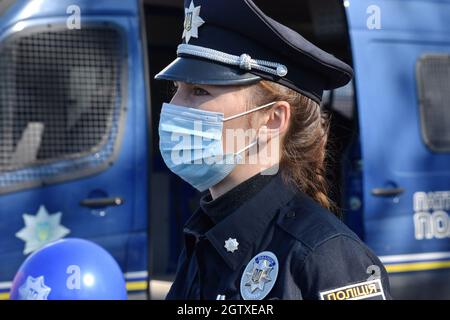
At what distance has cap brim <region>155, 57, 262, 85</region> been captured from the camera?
1799 mm

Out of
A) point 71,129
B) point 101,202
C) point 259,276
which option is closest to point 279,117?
point 259,276

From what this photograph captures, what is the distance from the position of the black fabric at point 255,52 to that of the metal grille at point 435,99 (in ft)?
8.25

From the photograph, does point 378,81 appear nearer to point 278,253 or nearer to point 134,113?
point 134,113

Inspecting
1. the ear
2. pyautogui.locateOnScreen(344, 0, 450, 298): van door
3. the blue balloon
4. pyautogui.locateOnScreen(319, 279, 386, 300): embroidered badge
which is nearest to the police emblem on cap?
pyautogui.locateOnScreen(319, 279, 386, 300): embroidered badge

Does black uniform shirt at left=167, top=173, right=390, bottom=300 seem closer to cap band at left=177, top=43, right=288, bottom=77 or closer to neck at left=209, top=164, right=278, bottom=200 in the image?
neck at left=209, top=164, right=278, bottom=200

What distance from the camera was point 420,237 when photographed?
416cm

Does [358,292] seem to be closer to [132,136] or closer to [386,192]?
[132,136]

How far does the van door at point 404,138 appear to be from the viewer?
405 centimetres

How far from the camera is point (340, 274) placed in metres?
1.50

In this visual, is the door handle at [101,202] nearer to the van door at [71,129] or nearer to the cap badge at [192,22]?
the van door at [71,129]

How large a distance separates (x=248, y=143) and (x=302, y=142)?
0.45 feet

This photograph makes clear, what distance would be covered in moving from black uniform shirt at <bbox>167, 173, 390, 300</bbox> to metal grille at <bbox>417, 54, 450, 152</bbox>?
2.66m

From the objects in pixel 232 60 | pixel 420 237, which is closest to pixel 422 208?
pixel 420 237
